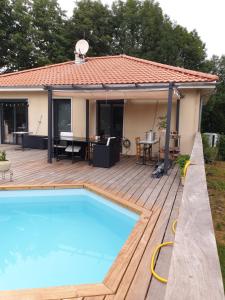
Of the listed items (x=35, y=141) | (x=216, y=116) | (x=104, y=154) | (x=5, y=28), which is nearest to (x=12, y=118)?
(x=35, y=141)

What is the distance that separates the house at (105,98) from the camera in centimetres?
801

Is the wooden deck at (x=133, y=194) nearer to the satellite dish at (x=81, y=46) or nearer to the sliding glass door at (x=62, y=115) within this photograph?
the sliding glass door at (x=62, y=115)

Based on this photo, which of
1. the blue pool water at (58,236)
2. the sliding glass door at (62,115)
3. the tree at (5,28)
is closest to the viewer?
the blue pool water at (58,236)

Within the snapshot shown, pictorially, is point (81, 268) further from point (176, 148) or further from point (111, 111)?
point (111, 111)

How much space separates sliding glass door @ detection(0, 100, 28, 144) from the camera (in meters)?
12.2

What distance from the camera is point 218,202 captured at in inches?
241

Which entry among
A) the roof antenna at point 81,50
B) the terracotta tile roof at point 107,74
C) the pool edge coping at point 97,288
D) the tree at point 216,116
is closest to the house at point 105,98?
the terracotta tile roof at point 107,74

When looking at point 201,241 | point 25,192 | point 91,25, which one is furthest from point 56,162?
point 91,25

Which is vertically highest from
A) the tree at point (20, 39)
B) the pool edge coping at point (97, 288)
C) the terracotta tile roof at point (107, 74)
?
the tree at point (20, 39)

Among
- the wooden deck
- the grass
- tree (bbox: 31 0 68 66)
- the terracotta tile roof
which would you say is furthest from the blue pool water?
tree (bbox: 31 0 68 66)

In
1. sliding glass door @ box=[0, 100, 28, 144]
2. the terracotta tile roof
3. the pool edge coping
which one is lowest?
the pool edge coping

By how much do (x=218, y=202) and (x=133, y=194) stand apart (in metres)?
2.18

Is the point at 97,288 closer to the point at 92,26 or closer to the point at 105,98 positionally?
the point at 105,98

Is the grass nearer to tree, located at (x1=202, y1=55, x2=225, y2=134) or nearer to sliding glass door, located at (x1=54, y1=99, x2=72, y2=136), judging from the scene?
sliding glass door, located at (x1=54, y1=99, x2=72, y2=136)
